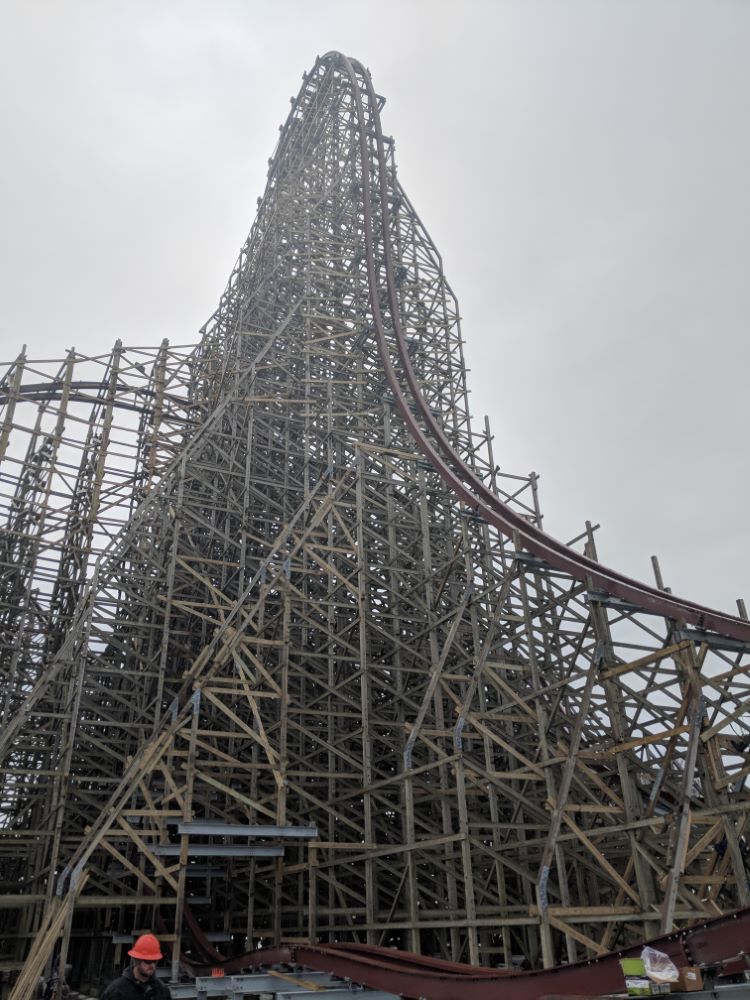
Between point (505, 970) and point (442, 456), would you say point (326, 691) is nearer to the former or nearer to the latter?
point (442, 456)

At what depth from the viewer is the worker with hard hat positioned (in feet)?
11.7

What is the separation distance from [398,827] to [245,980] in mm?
5246

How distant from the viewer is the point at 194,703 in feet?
31.4

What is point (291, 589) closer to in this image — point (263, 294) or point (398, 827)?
point (398, 827)

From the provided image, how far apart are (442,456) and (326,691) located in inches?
162

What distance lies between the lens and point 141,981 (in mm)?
3658

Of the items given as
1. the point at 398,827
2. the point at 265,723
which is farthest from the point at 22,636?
the point at 398,827

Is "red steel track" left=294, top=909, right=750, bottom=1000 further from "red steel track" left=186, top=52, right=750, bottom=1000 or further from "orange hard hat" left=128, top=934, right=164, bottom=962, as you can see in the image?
"orange hard hat" left=128, top=934, right=164, bottom=962

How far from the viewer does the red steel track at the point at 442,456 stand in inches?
303

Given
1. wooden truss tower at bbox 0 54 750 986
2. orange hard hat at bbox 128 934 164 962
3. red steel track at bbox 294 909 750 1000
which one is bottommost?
red steel track at bbox 294 909 750 1000

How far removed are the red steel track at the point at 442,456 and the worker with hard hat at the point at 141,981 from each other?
17.8 feet

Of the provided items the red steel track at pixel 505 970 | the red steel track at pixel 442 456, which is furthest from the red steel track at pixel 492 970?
the red steel track at pixel 442 456

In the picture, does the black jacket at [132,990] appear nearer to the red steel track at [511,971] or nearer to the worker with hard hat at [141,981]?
the worker with hard hat at [141,981]

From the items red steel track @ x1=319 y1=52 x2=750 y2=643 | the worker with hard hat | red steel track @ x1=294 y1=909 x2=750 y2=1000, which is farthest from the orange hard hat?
red steel track @ x1=319 y1=52 x2=750 y2=643
